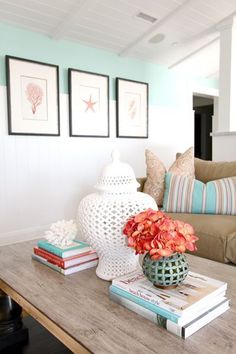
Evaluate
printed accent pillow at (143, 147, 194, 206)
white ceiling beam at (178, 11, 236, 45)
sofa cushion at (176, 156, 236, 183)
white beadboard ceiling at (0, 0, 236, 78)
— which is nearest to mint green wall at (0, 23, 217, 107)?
white beadboard ceiling at (0, 0, 236, 78)

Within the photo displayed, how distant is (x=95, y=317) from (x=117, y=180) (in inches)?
18.8

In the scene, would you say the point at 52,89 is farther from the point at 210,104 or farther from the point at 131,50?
the point at 210,104

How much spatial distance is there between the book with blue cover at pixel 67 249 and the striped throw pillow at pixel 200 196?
1.07m

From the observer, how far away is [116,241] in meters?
1.06

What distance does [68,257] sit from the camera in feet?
3.97

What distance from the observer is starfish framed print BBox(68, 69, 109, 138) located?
3.29 meters

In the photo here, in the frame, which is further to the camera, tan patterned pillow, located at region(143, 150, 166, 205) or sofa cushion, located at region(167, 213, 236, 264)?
tan patterned pillow, located at region(143, 150, 166, 205)

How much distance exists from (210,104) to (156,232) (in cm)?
671

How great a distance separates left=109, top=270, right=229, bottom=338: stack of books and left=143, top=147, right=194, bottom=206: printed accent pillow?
138 centimetres

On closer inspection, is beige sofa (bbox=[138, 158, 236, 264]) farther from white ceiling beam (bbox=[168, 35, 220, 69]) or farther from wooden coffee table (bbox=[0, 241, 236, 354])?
white ceiling beam (bbox=[168, 35, 220, 69])

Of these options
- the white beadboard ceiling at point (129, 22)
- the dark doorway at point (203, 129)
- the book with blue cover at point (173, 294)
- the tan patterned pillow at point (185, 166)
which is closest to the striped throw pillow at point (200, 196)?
the tan patterned pillow at point (185, 166)

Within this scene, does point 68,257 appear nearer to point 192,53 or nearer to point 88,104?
point 88,104

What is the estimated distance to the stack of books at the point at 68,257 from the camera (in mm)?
1200

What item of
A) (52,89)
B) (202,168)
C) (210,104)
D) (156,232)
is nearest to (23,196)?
(52,89)
